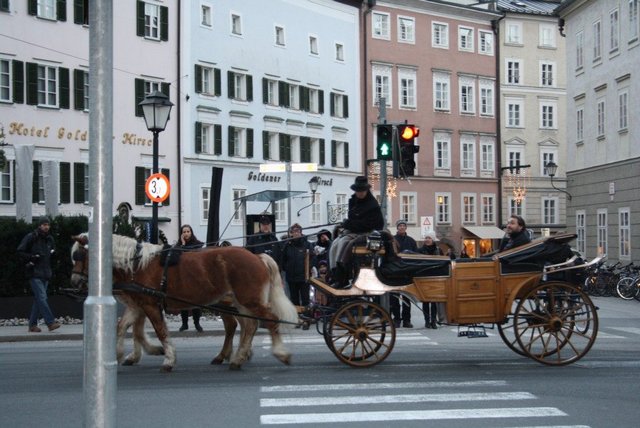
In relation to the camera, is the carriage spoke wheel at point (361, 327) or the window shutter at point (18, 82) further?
the window shutter at point (18, 82)

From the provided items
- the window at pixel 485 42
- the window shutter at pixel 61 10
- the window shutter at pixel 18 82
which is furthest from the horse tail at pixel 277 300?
the window at pixel 485 42

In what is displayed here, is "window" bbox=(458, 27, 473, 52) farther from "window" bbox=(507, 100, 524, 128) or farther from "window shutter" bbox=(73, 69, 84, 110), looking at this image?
"window shutter" bbox=(73, 69, 84, 110)

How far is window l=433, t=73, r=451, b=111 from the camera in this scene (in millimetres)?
68938

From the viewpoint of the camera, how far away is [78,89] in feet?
146

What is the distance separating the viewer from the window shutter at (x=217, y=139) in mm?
52000

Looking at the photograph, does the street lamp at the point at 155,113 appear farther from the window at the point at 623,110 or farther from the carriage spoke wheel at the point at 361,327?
the window at the point at 623,110

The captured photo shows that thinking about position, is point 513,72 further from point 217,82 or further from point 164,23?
point 164,23

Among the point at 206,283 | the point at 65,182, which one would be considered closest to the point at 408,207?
the point at 65,182

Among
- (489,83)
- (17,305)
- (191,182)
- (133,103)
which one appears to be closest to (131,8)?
(133,103)

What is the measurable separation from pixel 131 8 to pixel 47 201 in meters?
23.6

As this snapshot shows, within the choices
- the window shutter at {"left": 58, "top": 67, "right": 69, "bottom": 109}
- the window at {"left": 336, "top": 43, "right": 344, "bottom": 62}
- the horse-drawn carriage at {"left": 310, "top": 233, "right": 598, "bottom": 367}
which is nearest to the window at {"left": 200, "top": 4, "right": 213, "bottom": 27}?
the window shutter at {"left": 58, "top": 67, "right": 69, "bottom": 109}

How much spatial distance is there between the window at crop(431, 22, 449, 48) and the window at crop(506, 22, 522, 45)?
6177mm

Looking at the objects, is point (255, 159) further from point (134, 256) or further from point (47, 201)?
point (134, 256)

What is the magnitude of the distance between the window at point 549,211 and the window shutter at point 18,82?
42135 mm
